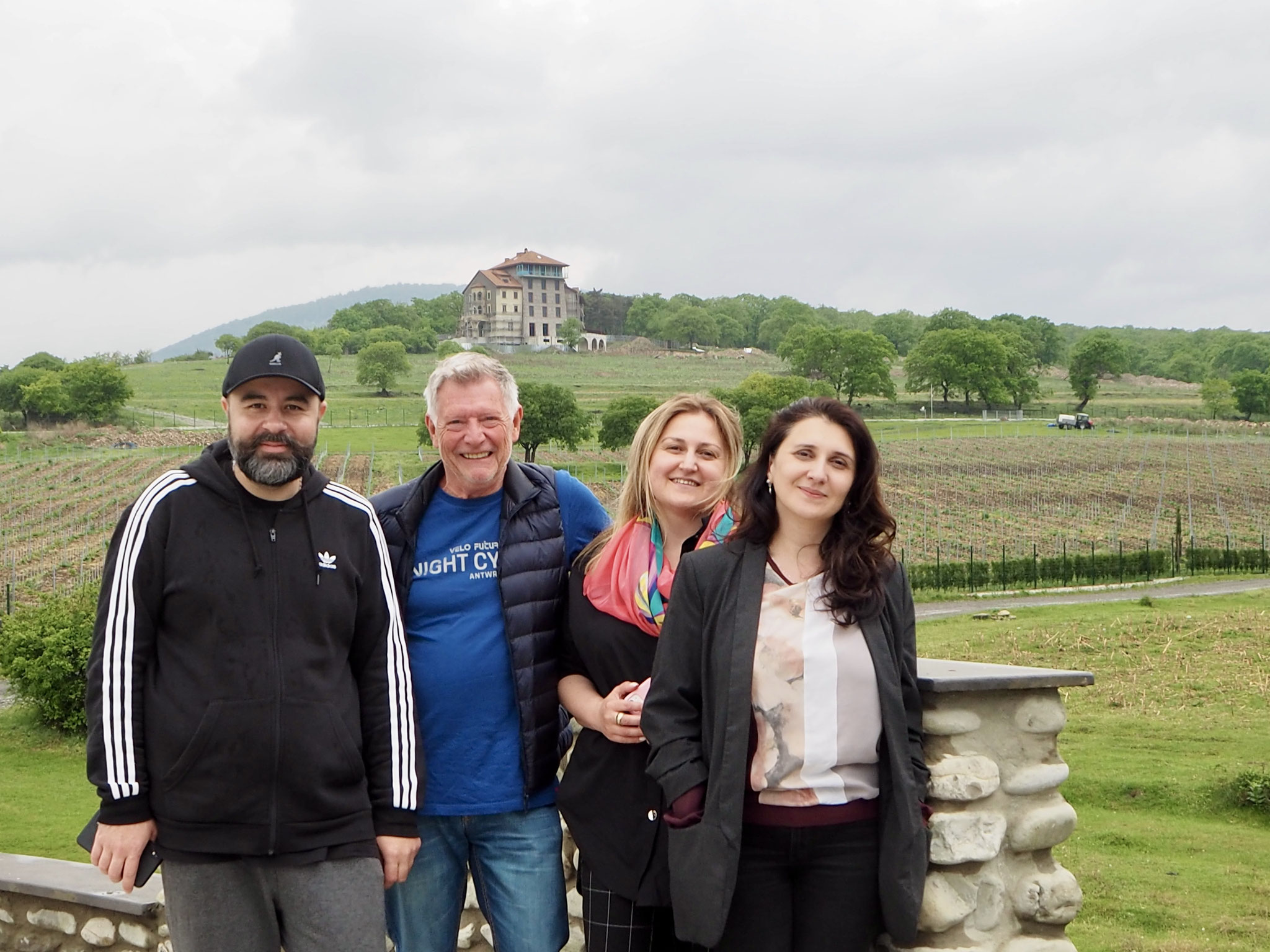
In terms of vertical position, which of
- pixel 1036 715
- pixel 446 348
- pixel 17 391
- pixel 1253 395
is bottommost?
pixel 1036 715

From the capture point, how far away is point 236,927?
2512 millimetres

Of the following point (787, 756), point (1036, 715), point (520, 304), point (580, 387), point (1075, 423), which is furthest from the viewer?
point (520, 304)

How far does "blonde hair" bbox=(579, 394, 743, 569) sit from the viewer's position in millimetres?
2795

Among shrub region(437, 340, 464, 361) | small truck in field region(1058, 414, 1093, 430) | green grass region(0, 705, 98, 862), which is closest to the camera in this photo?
green grass region(0, 705, 98, 862)

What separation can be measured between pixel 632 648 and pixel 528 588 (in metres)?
0.33

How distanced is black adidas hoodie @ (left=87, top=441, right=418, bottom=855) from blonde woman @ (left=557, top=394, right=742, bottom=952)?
526 millimetres

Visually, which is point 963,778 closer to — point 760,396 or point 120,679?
point 120,679

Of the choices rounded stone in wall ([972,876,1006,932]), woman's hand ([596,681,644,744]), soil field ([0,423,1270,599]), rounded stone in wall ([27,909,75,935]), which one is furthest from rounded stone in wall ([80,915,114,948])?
soil field ([0,423,1270,599])

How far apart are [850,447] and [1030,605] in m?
27.9

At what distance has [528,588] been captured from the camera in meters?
2.88

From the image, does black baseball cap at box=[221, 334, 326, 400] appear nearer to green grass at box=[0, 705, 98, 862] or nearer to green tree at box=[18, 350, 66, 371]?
green grass at box=[0, 705, 98, 862]

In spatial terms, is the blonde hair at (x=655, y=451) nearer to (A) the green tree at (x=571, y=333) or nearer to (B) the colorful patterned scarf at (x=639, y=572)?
(B) the colorful patterned scarf at (x=639, y=572)

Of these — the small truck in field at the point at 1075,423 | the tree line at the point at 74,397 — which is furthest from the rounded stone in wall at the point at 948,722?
the tree line at the point at 74,397

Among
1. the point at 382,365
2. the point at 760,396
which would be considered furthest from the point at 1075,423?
the point at 382,365
